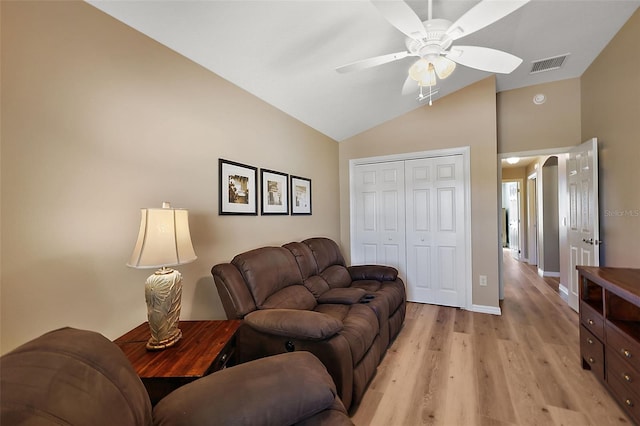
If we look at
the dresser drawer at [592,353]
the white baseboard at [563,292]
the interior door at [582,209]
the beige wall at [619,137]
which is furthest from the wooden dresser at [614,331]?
the white baseboard at [563,292]

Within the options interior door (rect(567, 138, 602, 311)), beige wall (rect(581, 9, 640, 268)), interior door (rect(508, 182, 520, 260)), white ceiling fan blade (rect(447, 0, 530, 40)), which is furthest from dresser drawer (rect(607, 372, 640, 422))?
interior door (rect(508, 182, 520, 260))

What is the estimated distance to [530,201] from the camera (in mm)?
6402

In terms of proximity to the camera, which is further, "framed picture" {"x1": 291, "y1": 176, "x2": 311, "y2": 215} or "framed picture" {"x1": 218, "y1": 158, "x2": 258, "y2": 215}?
"framed picture" {"x1": 291, "y1": 176, "x2": 311, "y2": 215}

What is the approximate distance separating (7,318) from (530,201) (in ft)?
27.4

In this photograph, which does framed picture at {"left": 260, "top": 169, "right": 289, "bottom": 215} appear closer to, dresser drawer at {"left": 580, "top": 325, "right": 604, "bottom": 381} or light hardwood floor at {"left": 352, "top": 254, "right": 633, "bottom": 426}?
light hardwood floor at {"left": 352, "top": 254, "right": 633, "bottom": 426}

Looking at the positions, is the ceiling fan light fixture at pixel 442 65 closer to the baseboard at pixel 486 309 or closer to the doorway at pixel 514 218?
the baseboard at pixel 486 309

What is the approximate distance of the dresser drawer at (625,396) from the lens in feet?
4.85

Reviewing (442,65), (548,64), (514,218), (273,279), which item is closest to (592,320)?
(442,65)

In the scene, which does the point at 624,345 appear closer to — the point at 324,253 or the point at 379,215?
the point at 324,253

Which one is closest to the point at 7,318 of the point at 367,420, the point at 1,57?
the point at 1,57

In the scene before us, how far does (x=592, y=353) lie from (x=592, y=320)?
9.6 inches

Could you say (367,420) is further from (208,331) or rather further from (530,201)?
(530,201)

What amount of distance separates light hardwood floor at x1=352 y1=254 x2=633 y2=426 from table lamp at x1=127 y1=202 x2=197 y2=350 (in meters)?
1.28

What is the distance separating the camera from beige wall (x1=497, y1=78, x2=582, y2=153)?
345cm
